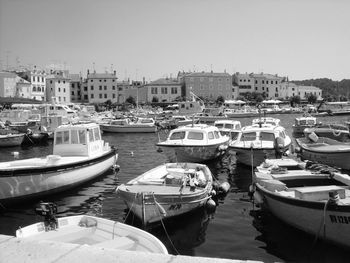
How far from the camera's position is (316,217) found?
10789 millimetres

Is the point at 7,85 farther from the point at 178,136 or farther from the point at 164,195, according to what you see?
the point at 164,195

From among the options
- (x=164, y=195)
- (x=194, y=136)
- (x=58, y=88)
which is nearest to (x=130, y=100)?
(x=58, y=88)

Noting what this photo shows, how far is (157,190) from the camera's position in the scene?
13.4 meters

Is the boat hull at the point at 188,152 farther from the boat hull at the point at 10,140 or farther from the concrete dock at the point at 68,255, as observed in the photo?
the boat hull at the point at 10,140

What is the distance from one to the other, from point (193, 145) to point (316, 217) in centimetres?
1304

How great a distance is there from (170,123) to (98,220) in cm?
4808

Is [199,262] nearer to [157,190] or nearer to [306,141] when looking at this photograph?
[157,190]

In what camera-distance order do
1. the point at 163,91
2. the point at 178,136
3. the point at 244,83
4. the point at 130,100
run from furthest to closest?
the point at 244,83 → the point at 163,91 → the point at 130,100 → the point at 178,136

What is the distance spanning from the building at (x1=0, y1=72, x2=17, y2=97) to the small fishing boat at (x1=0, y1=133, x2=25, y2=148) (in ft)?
226

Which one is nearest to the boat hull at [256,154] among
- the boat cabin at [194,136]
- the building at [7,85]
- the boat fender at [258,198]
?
the boat cabin at [194,136]

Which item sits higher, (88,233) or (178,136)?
(178,136)

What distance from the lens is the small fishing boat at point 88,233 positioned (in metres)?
8.89

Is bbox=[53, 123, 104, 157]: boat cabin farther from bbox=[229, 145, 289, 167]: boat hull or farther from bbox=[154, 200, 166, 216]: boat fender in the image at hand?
bbox=[229, 145, 289, 167]: boat hull

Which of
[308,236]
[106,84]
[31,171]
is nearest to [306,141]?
[308,236]
